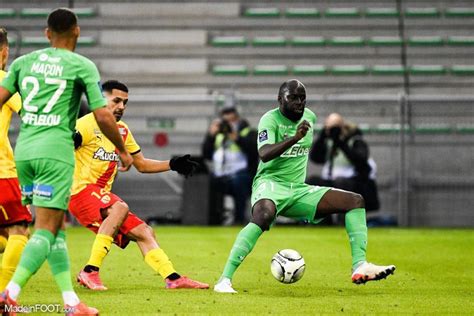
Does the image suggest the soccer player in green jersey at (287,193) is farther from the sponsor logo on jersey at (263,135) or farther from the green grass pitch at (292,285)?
the green grass pitch at (292,285)

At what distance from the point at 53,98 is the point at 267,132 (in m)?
2.78

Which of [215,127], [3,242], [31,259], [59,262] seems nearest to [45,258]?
[31,259]

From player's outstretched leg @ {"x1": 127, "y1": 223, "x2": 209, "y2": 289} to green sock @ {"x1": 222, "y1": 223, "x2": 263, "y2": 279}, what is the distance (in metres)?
0.41

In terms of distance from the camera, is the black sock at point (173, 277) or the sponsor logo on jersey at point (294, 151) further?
the sponsor logo on jersey at point (294, 151)

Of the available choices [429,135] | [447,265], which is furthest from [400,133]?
[447,265]

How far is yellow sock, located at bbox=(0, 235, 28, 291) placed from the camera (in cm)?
785

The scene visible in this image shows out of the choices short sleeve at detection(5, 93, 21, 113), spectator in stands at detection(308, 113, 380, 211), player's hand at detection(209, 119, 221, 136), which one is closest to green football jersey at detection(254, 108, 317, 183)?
short sleeve at detection(5, 93, 21, 113)

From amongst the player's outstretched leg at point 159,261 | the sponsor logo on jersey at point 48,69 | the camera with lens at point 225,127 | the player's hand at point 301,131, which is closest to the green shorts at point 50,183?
the sponsor logo on jersey at point 48,69

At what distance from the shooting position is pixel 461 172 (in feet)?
68.7

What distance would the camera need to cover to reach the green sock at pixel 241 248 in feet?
29.4

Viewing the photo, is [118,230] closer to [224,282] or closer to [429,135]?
[224,282]

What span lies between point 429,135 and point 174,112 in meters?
5.41

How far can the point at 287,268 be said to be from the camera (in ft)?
30.7

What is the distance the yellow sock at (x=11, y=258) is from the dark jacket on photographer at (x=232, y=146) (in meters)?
11.5
